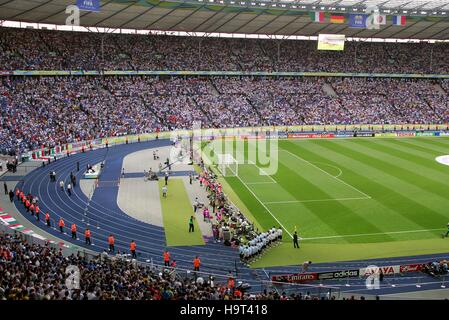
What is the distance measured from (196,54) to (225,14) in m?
13.7

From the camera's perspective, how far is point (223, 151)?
2004 inches

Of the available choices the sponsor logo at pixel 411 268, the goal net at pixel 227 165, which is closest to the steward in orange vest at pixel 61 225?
the goal net at pixel 227 165

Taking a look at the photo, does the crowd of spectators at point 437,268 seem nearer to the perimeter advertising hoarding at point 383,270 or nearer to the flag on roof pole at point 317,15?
the perimeter advertising hoarding at point 383,270

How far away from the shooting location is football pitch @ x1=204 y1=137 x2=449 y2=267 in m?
23.6

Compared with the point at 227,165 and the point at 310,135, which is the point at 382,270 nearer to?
the point at 227,165

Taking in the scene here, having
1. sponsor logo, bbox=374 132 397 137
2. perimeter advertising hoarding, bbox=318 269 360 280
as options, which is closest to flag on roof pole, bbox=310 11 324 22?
sponsor logo, bbox=374 132 397 137

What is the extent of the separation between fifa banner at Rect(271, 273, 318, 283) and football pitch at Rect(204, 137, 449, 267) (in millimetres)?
2528

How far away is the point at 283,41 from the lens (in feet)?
268

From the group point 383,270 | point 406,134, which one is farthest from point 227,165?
point 406,134

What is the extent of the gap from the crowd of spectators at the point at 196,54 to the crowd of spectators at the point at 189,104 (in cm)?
197

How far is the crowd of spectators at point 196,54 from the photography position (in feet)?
201

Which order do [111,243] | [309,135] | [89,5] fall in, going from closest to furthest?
[111,243], [89,5], [309,135]
